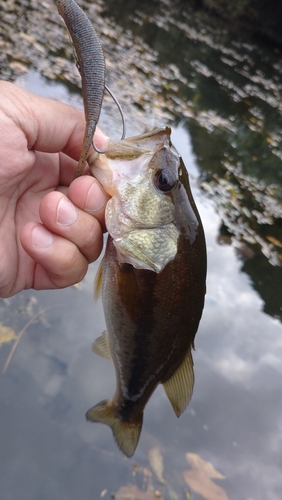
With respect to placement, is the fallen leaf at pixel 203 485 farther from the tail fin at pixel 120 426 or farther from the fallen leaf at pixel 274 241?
the fallen leaf at pixel 274 241

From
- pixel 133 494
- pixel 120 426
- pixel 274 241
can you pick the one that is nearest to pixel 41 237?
pixel 120 426

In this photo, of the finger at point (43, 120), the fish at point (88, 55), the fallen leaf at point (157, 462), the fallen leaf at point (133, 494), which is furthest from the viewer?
the fallen leaf at point (157, 462)

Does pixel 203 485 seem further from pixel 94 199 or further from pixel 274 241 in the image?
pixel 274 241

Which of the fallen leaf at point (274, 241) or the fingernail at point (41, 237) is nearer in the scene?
the fingernail at point (41, 237)

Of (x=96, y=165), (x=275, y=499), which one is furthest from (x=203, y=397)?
(x=96, y=165)

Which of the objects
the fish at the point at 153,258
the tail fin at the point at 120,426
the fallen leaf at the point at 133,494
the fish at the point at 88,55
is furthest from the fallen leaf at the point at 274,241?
the fish at the point at 88,55

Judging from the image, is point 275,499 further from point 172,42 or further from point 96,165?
point 172,42
